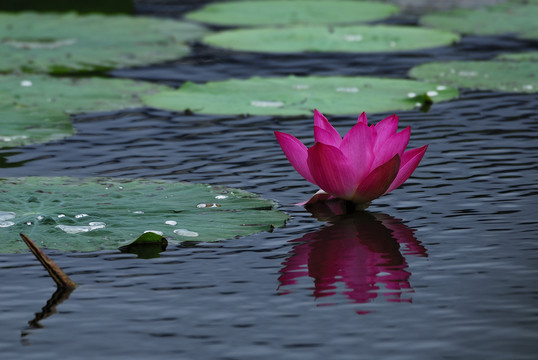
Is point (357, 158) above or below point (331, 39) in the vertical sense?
below

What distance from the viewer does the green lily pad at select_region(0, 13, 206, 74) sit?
585 cm

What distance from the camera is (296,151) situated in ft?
10.1

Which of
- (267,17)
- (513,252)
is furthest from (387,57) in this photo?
(513,252)

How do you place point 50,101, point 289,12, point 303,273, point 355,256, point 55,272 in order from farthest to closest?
point 289,12 → point 50,101 → point 355,256 → point 303,273 → point 55,272

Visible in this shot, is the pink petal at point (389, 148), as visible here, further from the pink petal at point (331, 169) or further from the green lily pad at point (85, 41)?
the green lily pad at point (85, 41)

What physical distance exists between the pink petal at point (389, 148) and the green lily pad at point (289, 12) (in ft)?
15.4

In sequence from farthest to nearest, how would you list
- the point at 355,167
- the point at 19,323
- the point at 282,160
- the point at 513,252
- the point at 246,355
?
the point at 282,160 < the point at 355,167 < the point at 513,252 < the point at 19,323 < the point at 246,355

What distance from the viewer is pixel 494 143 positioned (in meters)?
4.03

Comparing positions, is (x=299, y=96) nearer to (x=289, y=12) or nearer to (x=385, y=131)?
(x=385, y=131)

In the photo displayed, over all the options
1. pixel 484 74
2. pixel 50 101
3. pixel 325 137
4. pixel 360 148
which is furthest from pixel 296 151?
pixel 484 74

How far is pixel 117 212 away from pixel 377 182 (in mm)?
825

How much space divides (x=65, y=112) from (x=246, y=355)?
2798 millimetres

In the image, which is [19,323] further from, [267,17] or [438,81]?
[267,17]

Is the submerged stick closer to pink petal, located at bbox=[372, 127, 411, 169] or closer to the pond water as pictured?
the pond water
